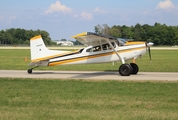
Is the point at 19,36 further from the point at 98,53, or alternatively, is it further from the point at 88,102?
the point at 88,102

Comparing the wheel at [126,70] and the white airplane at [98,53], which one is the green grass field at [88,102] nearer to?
the wheel at [126,70]

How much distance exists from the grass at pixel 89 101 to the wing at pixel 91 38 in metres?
4.06

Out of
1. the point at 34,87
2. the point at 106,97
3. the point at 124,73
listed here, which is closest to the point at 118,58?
the point at 124,73

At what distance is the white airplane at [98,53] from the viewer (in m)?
18.7

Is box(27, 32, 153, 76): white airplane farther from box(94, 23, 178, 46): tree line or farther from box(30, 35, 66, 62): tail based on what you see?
box(94, 23, 178, 46): tree line

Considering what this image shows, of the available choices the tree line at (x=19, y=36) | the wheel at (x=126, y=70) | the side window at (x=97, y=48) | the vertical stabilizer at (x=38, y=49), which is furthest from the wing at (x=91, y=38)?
the tree line at (x=19, y=36)

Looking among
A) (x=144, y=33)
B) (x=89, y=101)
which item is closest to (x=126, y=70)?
Answer: (x=89, y=101)

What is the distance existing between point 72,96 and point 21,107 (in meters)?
2.24

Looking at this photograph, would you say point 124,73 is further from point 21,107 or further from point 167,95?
point 21,107

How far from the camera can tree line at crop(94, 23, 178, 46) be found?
12075cm

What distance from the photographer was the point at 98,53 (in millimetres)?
19391

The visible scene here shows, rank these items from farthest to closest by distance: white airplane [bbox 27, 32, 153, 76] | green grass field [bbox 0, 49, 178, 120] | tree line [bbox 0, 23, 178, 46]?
tree line [bbox 0, 23, 178, 46]
white airplane [bbox 27, 32, 153, 76]
green grass field [bbox 0, 49, 178, 120]

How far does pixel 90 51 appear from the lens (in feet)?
64.3

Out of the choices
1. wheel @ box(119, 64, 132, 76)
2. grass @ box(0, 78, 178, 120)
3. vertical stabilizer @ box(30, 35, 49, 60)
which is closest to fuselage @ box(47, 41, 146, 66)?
vertical stabilizer @ box(30, 35, 49, 60)
